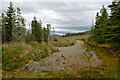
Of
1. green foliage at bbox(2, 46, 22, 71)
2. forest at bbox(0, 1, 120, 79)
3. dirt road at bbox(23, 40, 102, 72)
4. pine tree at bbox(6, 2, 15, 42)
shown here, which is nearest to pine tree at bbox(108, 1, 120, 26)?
forest at bbox(0, 1, 120, 79)

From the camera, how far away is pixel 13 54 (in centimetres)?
923

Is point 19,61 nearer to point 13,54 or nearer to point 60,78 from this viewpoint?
point 13,54

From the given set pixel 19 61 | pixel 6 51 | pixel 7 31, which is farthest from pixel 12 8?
pixel 19 61

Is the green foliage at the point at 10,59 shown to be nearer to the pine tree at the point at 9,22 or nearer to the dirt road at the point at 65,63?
the dirt road at the point at 65,63

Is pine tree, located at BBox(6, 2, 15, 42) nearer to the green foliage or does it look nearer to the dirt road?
the green foliage

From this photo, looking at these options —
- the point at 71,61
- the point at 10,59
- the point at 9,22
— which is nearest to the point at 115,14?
the point at 71,61

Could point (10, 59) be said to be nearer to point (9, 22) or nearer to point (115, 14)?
point (115, 14)

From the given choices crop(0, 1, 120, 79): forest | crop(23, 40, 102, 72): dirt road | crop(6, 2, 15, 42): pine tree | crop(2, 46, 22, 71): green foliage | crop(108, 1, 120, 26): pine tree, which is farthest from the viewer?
crop(6, 2, 15, 42): pine tree

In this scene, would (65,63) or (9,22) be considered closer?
(65,63)

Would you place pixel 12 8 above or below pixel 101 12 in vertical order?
above

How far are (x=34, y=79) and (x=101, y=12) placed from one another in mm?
20367

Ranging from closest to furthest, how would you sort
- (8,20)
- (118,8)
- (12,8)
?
(118,8) → (8,20) → (12,8)

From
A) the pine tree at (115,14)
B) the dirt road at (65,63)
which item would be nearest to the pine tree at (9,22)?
the dirt road at (65,63)

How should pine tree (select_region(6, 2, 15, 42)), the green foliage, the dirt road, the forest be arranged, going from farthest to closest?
pine tree (select_region(6, 2, 15, 42)) → the green foliage → the dirt road → the forest
